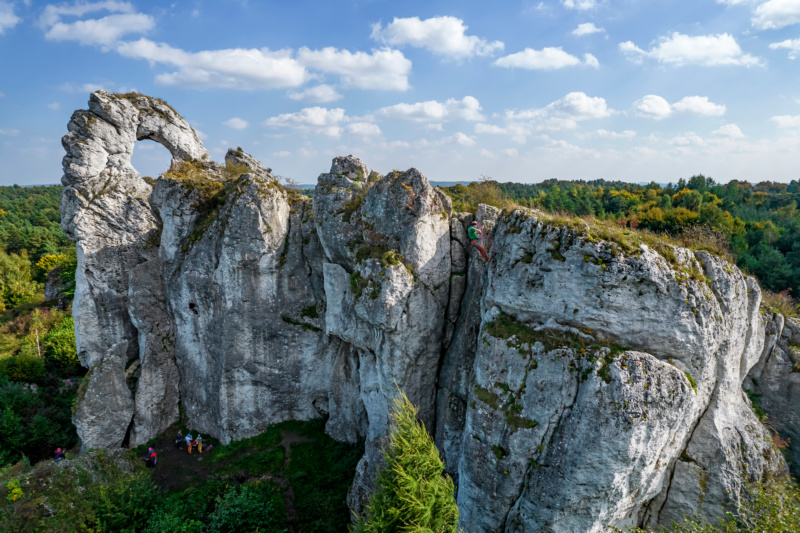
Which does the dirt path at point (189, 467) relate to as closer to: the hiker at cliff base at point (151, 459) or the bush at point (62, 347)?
the hiker at cliff base at point (151, 459)

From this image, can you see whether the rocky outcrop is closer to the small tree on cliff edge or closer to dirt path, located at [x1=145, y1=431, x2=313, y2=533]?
the small tree on cliff edge

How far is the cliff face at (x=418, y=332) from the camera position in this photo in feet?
31.4

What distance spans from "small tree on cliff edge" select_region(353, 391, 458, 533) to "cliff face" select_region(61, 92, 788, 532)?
1780 millimetres

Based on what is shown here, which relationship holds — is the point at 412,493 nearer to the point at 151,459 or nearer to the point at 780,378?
the point at 780,378

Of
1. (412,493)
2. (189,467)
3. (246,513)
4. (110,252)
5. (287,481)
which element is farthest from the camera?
(110,252)

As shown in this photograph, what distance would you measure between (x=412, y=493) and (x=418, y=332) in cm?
604

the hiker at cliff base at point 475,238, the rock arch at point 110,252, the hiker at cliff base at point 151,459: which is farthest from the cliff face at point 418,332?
the hiker at cliff base at point 151,459

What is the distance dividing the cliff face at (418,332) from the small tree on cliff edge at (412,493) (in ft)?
5.84

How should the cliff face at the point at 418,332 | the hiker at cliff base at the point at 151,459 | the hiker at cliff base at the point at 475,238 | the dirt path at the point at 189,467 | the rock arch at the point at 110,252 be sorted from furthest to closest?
the rock arch at the point at 110,252 → the hiker at cliff base at the point at 151,459 → the dirt path at the point at 189,467 → the hiker at cliff base at the point at 475,238 → the cliff face at the point at 418,332

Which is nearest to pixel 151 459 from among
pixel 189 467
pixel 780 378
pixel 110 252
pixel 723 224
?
pixel 189 467

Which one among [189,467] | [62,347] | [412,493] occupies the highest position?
[412,493]

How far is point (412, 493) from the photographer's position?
8.87 m

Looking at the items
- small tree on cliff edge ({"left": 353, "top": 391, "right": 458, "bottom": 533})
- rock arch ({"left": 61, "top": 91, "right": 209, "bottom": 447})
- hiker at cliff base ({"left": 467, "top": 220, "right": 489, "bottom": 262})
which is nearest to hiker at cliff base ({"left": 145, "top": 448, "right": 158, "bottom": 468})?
rock arch ({"left": 61, "top": 91, "right": 209, "bottom": 447})

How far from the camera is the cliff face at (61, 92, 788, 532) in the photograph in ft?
31.4
